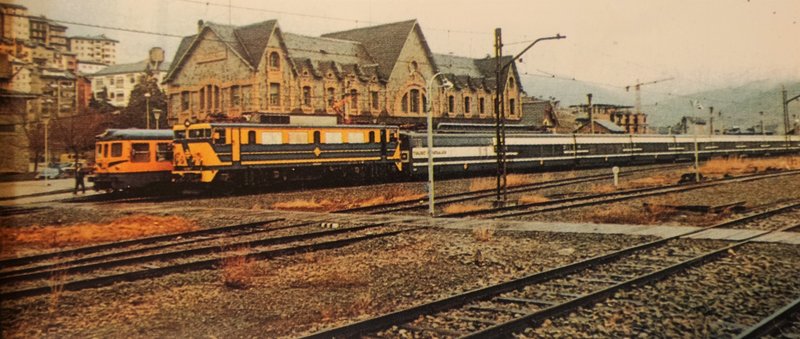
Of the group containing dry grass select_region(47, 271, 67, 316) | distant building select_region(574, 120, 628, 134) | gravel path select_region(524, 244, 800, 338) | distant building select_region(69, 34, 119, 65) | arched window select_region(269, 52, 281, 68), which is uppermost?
arched window select_region(269, 52, 281, 68)

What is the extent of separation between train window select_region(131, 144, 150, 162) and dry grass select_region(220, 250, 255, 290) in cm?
2218

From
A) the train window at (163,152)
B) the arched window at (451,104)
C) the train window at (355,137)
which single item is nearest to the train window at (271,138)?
the train window at (355,137)

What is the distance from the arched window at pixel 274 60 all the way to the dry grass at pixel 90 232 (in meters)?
28.8

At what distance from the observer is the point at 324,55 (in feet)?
188

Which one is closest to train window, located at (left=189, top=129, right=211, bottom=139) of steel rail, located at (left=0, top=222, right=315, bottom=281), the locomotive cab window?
the locomotive cab window

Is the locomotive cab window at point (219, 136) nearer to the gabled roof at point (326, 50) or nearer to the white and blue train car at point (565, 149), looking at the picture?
the white and blue train car at point (565, 149)

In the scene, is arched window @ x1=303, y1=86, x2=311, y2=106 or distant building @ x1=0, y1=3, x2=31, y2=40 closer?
distant building @ x1=0, y1=3, x2=31, y2=40

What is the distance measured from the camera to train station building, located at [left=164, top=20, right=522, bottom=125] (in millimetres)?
50062

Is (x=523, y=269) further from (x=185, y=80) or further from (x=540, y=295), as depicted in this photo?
(x=185, y=80)

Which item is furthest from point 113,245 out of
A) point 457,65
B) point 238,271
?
point 457,65

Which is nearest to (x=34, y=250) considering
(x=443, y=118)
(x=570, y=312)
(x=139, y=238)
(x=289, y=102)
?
(x=139, y=238)

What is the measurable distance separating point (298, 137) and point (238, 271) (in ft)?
70.5

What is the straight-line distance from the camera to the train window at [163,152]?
34.8 metres

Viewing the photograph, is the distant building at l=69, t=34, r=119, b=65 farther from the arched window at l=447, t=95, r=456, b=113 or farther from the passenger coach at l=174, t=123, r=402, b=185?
the arched window at l=447, t=95, r=456, b=113
